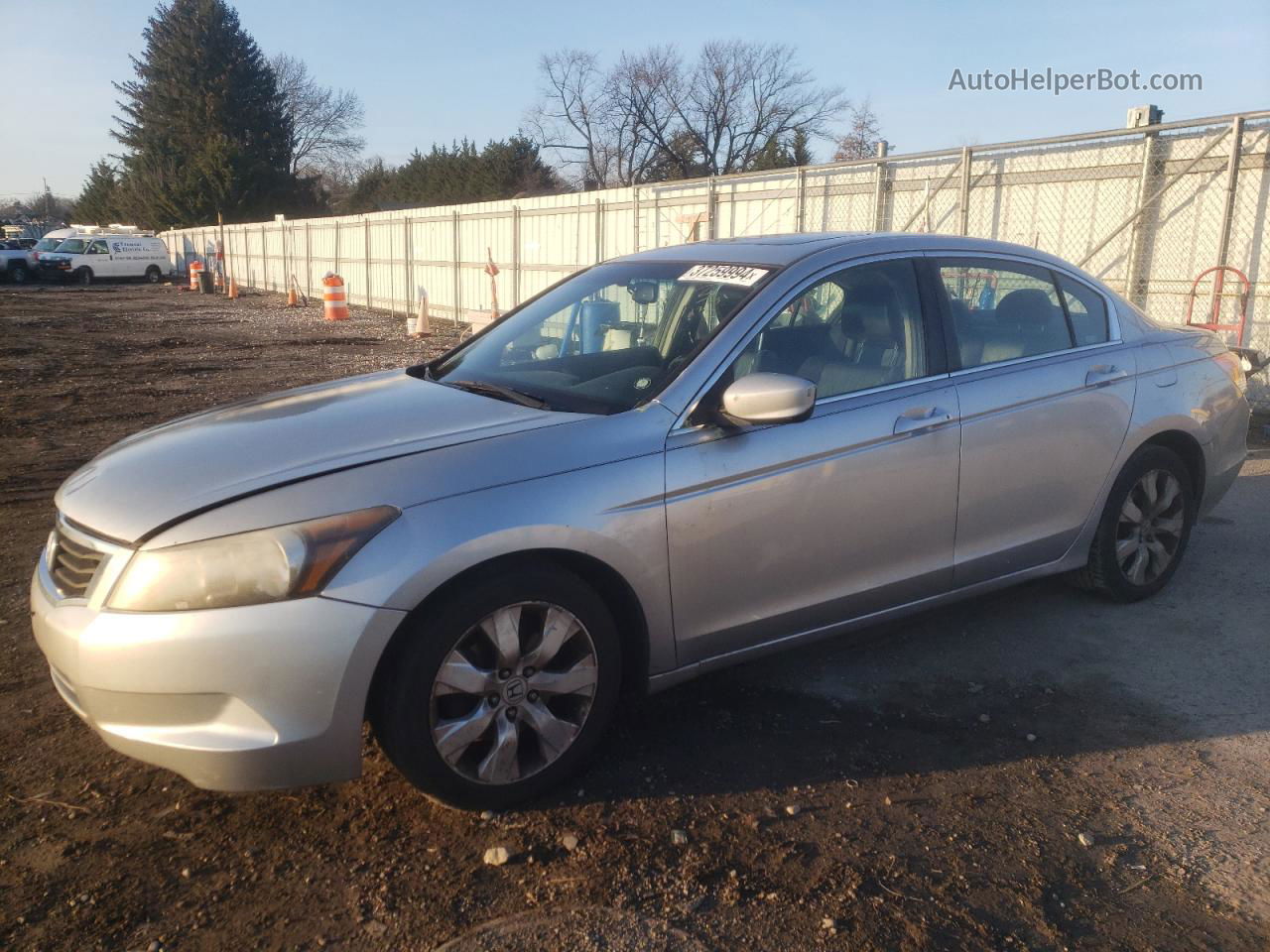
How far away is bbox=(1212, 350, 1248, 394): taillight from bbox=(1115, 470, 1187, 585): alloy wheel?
66cm

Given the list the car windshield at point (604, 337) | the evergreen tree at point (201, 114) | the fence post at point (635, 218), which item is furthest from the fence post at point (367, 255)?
the evergreen tree at point (201, 114)

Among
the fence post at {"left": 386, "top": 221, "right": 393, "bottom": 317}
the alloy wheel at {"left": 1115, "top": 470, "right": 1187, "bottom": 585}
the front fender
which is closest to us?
the front fender

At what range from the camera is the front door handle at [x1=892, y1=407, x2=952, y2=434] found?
3.66 metres

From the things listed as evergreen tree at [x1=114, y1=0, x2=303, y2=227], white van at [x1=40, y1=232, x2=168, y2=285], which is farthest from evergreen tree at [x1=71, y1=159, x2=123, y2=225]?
white van at [x1=40, y1=232, x2=168, y2=285]

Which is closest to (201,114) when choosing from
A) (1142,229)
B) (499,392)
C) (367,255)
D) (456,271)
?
(367,255)

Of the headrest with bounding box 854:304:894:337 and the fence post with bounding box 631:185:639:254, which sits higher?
the fence post with bounding box 631:185:639:254

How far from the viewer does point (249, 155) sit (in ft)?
189

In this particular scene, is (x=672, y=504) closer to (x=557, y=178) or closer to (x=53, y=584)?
(x=53, y=584)

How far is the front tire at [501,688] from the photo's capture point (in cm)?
278

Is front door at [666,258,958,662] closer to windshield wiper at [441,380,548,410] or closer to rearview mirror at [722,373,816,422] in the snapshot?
rearview mirror at [722,373,816,422]

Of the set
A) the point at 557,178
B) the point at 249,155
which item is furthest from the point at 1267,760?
the point at 249,155

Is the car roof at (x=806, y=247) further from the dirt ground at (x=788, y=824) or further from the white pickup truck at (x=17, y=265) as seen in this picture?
the white pickup truck at (x=17, y=265)

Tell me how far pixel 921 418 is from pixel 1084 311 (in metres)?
1.33

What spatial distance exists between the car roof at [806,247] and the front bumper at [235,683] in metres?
2.04
